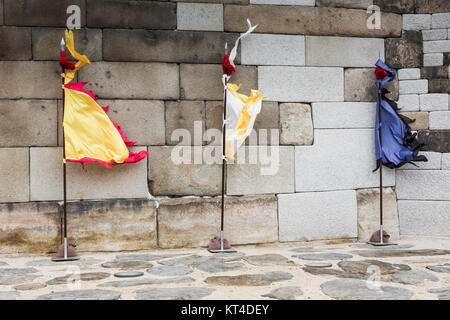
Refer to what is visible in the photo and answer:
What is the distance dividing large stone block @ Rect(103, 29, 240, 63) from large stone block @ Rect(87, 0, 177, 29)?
0.07 metres

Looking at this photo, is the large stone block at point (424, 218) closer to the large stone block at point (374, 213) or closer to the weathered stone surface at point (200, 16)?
the large stone block at point (374, 213)

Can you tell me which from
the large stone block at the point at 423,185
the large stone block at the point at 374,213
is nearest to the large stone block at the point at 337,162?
the large stone block at the point at 374,213

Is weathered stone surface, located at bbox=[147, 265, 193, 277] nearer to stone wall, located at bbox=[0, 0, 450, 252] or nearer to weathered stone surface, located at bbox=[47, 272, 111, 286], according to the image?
weathered stone surface, located at bbox=[47, 272, 111, 286]

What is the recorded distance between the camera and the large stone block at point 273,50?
16.6 feet

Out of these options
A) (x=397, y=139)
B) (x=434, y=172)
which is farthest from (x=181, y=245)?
(x=434, y=172)

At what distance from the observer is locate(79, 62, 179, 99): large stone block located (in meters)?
4.75

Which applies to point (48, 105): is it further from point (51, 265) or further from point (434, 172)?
point (434, 172)

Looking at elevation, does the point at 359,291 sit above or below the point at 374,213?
below

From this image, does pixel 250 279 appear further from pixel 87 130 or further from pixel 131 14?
pixel 131 14

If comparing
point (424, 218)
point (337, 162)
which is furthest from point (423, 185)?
point (337, 162)

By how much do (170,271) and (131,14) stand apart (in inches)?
108

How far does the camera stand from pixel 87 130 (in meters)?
4.54

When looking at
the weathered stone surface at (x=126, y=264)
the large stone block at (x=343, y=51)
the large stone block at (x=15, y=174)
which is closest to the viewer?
the weathered stone surface at (x=126, y=264)

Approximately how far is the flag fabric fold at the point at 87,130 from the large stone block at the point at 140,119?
17 cm
